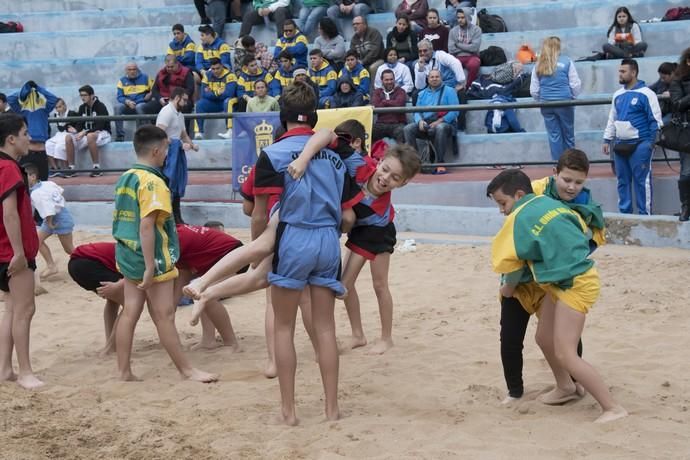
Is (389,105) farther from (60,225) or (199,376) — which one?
(199,376)

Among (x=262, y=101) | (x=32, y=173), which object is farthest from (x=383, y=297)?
(x=262, y=101)

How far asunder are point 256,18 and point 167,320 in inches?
424

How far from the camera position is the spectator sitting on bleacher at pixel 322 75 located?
532 inches

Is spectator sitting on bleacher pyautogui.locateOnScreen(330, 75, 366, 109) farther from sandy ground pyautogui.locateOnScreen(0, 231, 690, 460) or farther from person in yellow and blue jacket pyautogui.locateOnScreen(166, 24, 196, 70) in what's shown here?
sandy ground pyautogui.locateOnScreen(0, 231, 690, 460)

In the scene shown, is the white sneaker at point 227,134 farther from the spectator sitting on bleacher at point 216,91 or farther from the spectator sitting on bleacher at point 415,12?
the spectator sitting on bleacher at point 415,12

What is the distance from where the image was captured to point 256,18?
54.3 ft

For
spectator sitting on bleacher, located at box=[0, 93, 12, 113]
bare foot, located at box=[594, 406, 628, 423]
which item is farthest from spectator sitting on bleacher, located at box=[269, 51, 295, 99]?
bare foot, located at box=[594, 406, 628, 423]

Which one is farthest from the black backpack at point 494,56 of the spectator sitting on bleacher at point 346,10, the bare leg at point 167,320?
the bare leg at point 167,320

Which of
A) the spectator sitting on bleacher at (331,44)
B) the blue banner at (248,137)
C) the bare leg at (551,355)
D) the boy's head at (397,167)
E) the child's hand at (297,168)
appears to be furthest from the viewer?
the spectator sitting on bleacher at (331,44)

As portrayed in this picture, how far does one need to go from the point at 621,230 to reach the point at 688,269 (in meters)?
1.08

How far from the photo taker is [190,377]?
6.71 metres

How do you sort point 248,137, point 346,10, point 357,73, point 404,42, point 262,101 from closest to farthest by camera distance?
point 248,137
point 262,101
point 357,73
point 404,42
point 346,10

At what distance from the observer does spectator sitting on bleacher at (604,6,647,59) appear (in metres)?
13.6

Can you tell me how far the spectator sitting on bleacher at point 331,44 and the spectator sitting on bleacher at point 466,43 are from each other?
60.1 inches
